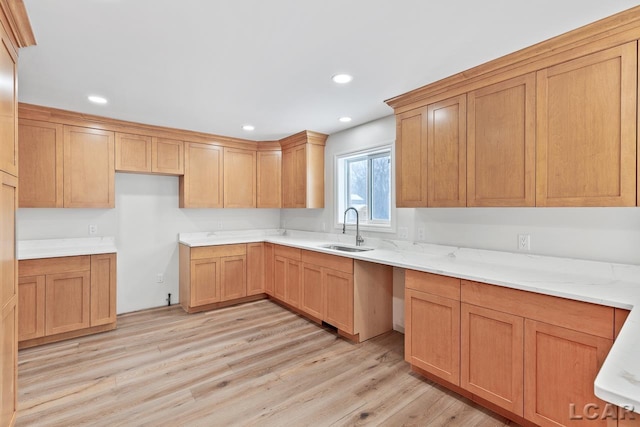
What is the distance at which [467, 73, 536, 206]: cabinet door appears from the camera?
2057 mm

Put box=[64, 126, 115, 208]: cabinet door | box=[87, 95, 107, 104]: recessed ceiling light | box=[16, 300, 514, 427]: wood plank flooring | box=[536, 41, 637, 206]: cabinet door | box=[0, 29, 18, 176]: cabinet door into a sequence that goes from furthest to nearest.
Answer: box=[64, 126, 115, 208]: cabinet door
box=[87, 95, 107, 104]: recessed ceiling light
box=[16, 300, 514, 427]: wood plank flooring
box=[536, 41, 637, 206]: cabinet door
box=[0, 29, 18, 176]: cabinet door

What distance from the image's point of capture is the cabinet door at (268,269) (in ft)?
14.2

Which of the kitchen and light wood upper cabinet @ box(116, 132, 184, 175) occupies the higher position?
light wood upper cabinet @ box(116, 132, 184, 175)

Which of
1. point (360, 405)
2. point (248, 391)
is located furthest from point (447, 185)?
point (248, 391)

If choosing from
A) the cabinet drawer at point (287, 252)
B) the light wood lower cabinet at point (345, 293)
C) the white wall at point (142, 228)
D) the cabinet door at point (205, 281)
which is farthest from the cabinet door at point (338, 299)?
the white wall at point (142, 228)

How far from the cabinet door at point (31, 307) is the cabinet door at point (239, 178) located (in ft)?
7.18

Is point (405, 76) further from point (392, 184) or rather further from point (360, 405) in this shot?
point (360, 405)

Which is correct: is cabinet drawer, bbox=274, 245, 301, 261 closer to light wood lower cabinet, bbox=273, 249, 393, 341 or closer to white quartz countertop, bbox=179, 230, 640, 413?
Answer: light wood lower cabinet, bbox=273, 249, 393, 341

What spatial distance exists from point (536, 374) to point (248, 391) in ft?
6.20

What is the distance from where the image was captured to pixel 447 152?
2.52m

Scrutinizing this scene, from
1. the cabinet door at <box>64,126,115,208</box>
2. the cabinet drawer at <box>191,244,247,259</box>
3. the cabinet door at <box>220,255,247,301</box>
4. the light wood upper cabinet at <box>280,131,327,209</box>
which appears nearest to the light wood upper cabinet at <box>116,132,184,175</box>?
the cabinet door at <box>64,126,115,208</box>

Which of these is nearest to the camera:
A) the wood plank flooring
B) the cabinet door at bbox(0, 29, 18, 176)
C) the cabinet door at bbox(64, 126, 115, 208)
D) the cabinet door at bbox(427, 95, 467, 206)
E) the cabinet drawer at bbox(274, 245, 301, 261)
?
the cabinet door at bbox(0, 29, 18, 176)

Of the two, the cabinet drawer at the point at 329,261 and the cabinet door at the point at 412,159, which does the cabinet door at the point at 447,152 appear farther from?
the cabinet drawer at the point at 329,261

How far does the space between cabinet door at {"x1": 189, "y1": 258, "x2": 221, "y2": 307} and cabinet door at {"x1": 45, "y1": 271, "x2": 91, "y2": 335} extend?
106cm
